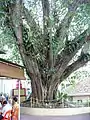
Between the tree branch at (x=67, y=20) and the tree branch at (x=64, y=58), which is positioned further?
the tree branch at (x=64, y=58)

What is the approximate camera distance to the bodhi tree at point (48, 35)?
23.0 feet

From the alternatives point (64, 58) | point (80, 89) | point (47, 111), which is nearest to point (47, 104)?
point (47, 111)

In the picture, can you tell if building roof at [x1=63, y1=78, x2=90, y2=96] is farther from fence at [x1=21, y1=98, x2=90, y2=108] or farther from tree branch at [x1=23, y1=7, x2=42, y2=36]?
tree branch at [x1=23, y1=7, x2=42, y2=36]

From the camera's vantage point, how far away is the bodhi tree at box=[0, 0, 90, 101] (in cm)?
700

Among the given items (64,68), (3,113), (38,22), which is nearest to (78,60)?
(64,68)

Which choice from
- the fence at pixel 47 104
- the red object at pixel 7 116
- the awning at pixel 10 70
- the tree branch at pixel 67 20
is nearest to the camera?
the awning at pixel 10 70

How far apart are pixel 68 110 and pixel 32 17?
368 cm

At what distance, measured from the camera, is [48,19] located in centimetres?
731

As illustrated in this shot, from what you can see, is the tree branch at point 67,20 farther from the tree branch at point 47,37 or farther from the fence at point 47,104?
the fence at point 47,104

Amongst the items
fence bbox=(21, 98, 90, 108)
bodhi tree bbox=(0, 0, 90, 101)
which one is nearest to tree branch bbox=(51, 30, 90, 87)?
bodhi tree bbox=(0, 0, 90, 101)

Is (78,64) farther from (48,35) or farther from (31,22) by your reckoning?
(31,22)

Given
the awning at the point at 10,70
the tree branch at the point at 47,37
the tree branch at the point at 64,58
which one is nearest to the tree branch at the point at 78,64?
the tree branch at the point at 64,58

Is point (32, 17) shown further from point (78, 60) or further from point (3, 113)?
point (3, 113)

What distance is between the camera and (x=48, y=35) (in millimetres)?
7938
